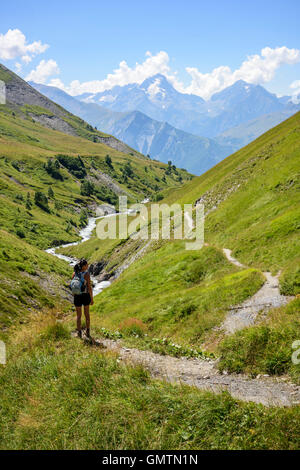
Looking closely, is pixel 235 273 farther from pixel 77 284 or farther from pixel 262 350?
pixel 77 284

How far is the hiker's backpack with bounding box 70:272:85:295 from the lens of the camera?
13.2m

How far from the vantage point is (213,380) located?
10.1 metres

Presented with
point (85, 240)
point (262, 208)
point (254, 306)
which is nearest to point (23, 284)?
point (254, 306)

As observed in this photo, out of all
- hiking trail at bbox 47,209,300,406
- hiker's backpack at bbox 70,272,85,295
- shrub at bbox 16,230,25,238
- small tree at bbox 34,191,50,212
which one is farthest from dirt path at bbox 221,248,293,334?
small tree at bbox 34,191,50,212

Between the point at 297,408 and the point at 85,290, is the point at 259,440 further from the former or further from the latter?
the point at 85,290

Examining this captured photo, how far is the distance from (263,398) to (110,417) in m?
4.15

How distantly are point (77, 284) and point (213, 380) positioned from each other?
259 inches

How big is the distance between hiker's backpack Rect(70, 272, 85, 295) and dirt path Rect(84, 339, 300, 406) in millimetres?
2438

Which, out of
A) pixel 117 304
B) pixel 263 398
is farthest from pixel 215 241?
pixel 263 398

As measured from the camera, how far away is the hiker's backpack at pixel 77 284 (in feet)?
43.3

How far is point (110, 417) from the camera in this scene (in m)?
7.43

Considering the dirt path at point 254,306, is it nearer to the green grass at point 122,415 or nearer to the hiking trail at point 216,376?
the hiking trail at point 216,376

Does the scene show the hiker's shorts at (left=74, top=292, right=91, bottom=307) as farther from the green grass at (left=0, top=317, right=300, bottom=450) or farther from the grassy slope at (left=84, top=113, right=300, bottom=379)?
the grassy slope at (left=84, top=113, right=300, bottom=379)

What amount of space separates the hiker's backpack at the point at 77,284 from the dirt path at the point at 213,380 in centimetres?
244
